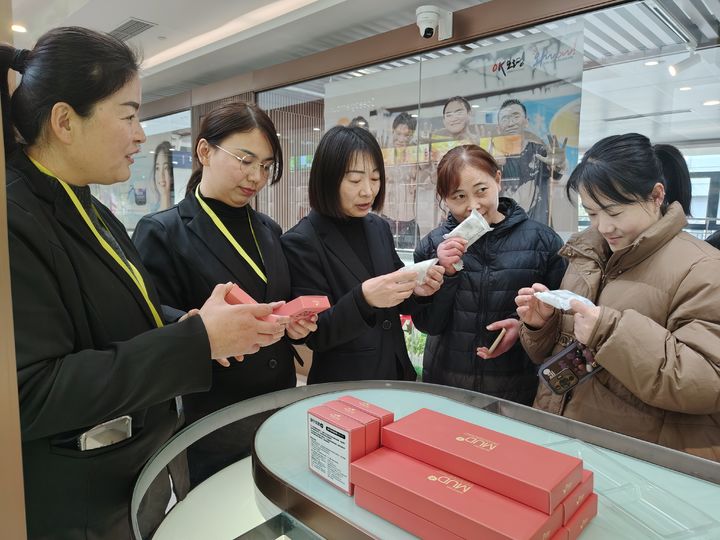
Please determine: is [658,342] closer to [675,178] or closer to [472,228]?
[675,178]

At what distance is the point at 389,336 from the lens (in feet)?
6.42

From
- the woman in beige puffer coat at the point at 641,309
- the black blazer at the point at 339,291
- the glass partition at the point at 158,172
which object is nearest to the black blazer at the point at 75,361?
the black blazer at the point at 339,291

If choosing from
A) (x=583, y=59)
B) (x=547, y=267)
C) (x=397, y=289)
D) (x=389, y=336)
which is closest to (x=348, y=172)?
(x=397, y=289)

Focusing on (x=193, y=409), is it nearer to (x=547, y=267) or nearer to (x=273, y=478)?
(x=273, y=478)

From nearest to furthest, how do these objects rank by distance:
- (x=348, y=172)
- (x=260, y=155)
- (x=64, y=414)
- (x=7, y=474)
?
(x=7, y=474) < (x=64, y=414) < (x=260, y=155) < (x=348, y=172)

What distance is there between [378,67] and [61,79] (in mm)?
3609

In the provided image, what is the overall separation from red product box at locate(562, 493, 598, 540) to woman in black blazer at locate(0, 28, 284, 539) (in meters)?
0.70

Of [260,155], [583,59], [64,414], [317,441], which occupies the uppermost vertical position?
[583,59]

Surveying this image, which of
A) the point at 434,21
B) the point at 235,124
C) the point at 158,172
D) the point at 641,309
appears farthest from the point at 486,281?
the point at 158,172

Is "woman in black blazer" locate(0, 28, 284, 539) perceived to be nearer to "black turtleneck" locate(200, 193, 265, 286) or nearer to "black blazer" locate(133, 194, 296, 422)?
"black blazer" locate(133, 194, 296, 422)

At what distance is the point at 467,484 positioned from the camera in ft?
2.66

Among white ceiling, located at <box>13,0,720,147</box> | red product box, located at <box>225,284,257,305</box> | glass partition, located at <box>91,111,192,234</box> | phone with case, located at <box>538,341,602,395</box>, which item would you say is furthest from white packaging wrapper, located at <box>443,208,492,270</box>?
glass partition, located at <box>91,111,192,234</box>

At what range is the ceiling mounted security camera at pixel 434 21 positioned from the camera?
3369 mm

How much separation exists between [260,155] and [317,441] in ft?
3.74
